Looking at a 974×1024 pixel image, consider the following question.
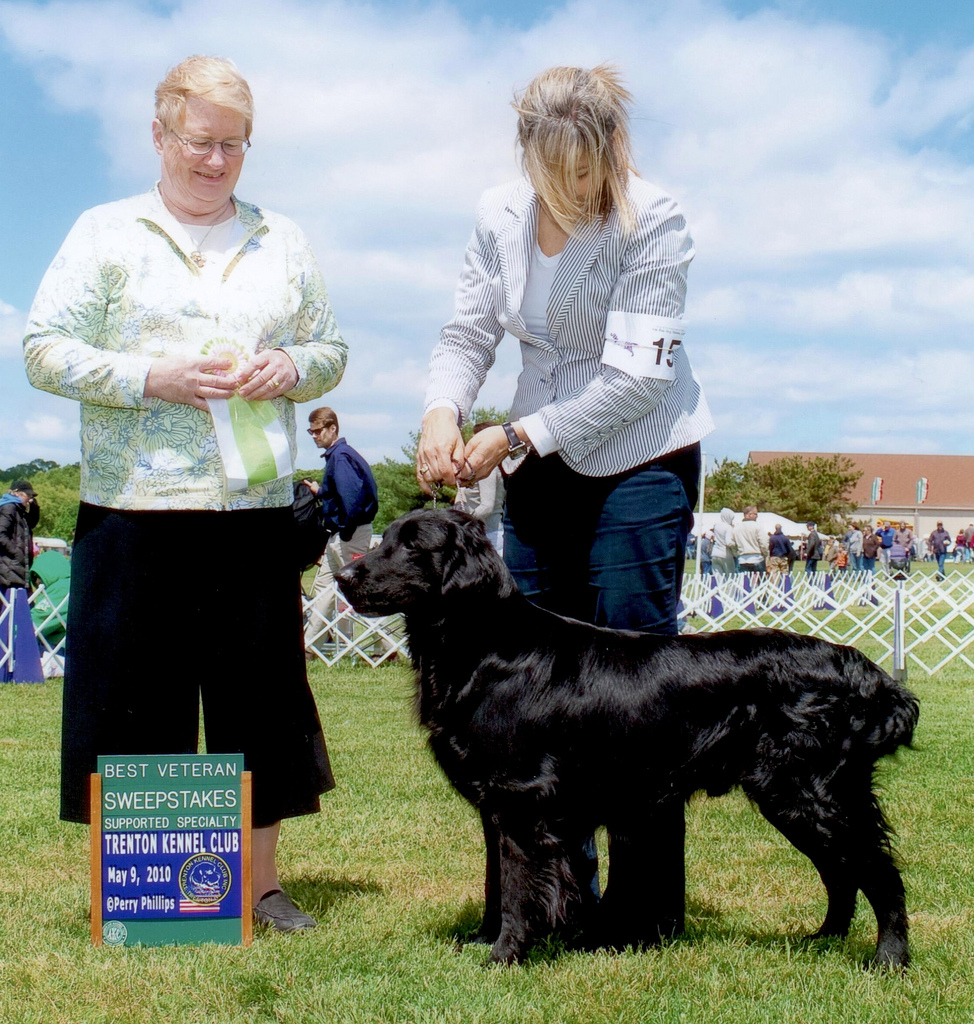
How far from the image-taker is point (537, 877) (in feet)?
8.36

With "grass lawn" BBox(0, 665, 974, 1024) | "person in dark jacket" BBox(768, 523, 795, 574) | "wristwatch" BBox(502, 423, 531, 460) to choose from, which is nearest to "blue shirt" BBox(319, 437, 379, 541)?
"grass lawn" BBox(0, 665, 974, 1024)

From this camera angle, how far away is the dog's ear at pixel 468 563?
8.56ft

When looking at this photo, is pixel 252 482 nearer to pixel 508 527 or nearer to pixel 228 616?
pixel 228 616

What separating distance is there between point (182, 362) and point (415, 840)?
212cm

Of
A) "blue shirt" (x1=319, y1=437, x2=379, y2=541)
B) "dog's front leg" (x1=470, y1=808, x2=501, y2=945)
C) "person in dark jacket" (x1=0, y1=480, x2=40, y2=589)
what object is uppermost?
"blue shirt" (x1=319, y1=437, x2=379, y2=541)

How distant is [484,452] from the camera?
2.66 metres

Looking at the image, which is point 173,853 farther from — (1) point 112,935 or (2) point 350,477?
(2) point 350,477

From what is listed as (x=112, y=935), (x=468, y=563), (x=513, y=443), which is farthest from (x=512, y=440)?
(x=112, y=935)

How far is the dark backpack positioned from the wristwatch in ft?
2.05

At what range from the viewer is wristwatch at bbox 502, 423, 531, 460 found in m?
2.72

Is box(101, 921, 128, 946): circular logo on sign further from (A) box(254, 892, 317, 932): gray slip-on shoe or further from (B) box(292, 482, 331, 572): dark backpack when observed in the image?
(B) box(292, 482, 331, 572): dark backpack

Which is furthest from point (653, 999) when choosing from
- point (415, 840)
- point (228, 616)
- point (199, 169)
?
point (199, 169)

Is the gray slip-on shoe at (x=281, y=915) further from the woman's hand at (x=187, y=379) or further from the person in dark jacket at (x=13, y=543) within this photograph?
the person in dark jacket at (x=13, y=543)

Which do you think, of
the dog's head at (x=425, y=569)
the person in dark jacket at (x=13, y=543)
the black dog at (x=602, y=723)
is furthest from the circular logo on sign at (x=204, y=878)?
the person in dark jacket at (x=13, y=543)
